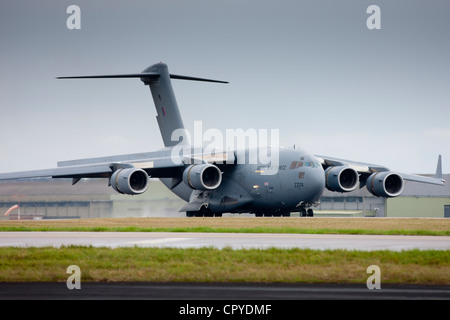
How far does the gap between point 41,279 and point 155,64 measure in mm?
40194

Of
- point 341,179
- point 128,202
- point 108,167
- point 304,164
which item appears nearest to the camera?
point 304,164

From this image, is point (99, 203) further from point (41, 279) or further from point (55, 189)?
point (41, 279)

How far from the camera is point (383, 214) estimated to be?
77438 mm

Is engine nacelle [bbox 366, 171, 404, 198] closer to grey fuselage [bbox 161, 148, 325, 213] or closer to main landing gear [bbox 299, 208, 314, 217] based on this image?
main landing gear [bbox 299, 208, 314, 217]

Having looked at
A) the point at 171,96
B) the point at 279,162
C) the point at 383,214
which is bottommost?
the point at 383,214

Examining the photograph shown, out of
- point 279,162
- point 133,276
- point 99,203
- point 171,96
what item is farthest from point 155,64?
point 133,276

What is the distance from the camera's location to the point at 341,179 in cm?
4656

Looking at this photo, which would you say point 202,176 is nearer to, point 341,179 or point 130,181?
point 130,181

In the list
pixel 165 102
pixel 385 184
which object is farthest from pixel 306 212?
pixel 165 102

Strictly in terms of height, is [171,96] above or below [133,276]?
above

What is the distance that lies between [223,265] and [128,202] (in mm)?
46049

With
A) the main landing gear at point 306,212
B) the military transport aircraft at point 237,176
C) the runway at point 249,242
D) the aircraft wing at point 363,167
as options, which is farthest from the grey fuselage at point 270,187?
the runway at point 249,242

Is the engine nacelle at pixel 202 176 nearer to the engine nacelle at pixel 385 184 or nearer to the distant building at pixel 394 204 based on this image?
the engine nacelle at pixel 385 184

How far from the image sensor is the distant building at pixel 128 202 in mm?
57625
